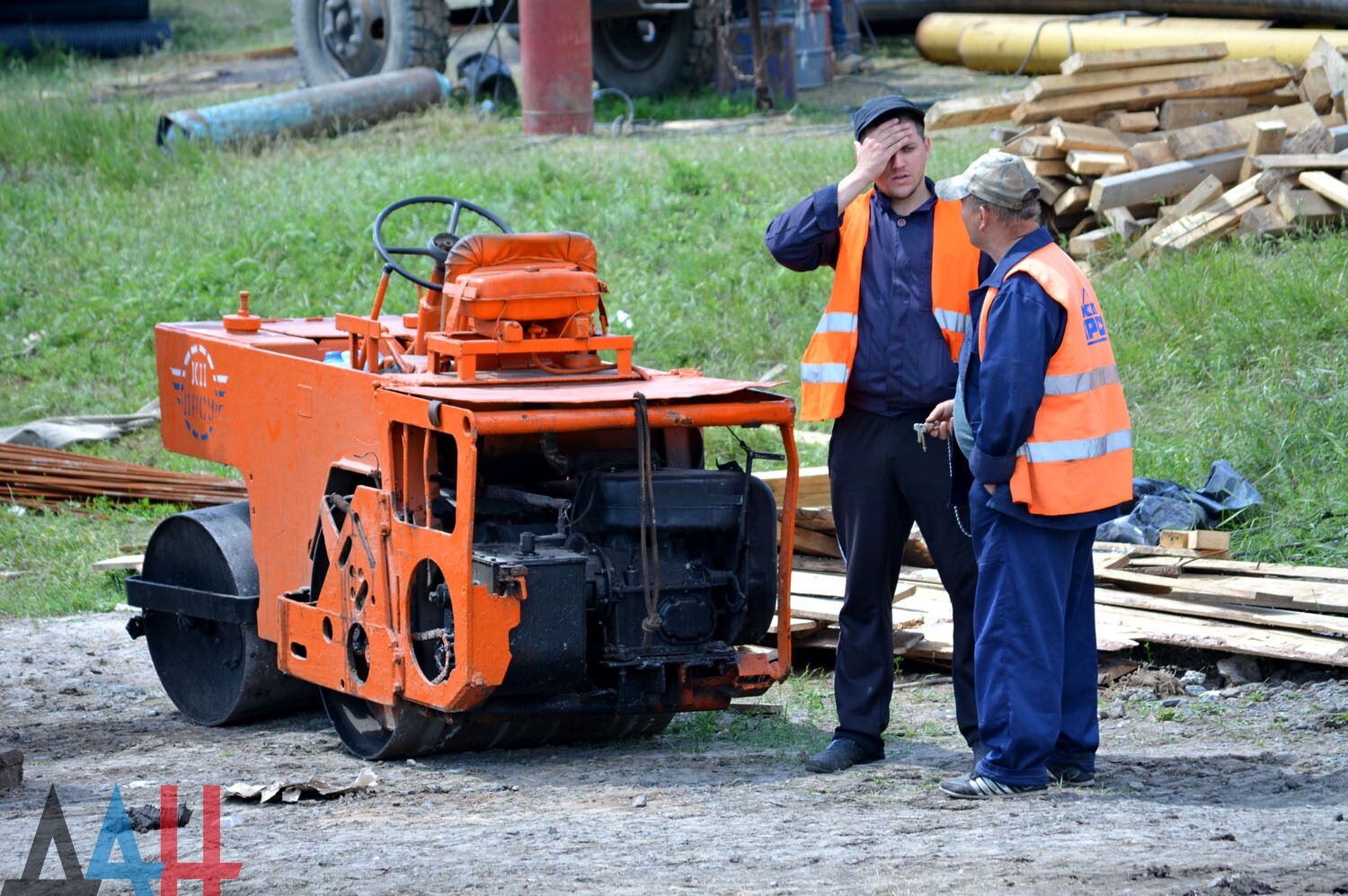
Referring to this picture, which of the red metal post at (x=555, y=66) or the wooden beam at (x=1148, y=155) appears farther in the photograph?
the red metal post at (x=555, y=66)

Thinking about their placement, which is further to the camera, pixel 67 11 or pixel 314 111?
pixel 67 11

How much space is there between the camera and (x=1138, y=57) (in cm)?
1163

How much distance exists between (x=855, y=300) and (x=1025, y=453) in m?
0.84

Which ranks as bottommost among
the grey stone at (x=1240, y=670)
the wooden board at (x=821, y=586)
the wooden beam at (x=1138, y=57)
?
the grey stone at (x=1240, y=670)

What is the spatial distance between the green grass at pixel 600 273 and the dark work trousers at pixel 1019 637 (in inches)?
112

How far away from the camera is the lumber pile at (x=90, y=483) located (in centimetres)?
976

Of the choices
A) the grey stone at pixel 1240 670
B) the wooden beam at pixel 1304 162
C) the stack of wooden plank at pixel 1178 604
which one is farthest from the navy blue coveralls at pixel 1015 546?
the wooden beam at pixel 1304 162

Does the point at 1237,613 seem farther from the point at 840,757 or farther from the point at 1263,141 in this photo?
the point at 1263,141

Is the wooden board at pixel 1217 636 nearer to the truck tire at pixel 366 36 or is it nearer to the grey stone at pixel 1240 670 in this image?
the grey stone at pixel 1240 670

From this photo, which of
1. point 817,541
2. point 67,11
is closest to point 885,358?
point 817,541

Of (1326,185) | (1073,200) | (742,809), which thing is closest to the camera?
(742,809)

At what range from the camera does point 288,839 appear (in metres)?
4.83

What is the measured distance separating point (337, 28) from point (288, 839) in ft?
43.1

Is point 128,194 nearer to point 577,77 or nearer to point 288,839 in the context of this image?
point 577,77
